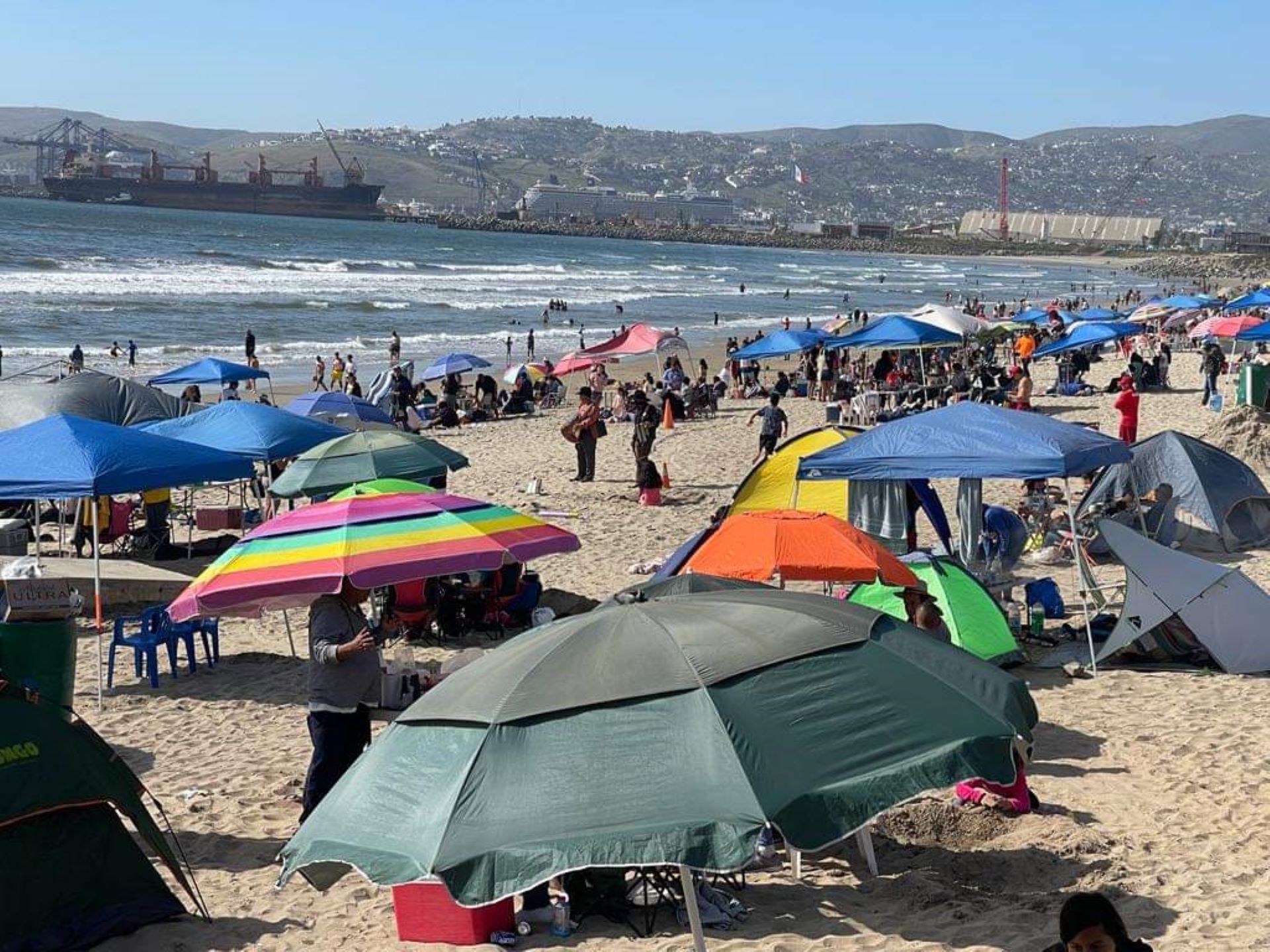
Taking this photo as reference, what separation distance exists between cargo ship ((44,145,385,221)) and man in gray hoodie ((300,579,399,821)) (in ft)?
505

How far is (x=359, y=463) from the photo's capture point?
37.4 feet

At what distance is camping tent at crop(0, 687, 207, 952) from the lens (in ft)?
18.0

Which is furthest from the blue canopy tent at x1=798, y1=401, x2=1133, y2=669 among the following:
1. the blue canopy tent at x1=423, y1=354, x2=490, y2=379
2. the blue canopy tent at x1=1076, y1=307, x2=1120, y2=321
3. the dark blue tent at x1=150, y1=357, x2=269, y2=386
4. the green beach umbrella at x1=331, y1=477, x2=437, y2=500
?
the blue canopy tent at x1=1076, y1=307, x2=1120, y2=321

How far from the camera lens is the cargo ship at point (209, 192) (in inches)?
6043

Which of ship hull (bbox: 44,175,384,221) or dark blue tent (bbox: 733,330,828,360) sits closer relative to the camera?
dark blue tent (bbox: 733,330,828,360)

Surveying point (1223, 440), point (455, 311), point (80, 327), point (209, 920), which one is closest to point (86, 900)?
point (209, 920)

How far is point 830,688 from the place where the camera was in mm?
4324

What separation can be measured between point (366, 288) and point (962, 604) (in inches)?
2306

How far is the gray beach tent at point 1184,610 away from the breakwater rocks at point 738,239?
153338mm

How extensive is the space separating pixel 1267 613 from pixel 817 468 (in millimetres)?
2914

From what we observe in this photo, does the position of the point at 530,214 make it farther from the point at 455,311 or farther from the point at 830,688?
the point at 830,688

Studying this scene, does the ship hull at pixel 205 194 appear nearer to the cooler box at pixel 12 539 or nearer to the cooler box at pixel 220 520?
the cooler box at pixel 220 520

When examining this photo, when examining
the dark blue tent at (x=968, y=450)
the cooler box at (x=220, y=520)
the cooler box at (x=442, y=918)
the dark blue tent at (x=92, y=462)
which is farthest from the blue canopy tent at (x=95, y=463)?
the cooler box at (x=220, y=520)

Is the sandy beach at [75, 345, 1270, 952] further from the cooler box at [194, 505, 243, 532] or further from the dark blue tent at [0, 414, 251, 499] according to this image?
the cooler box at [194, 505, 243, 532]
